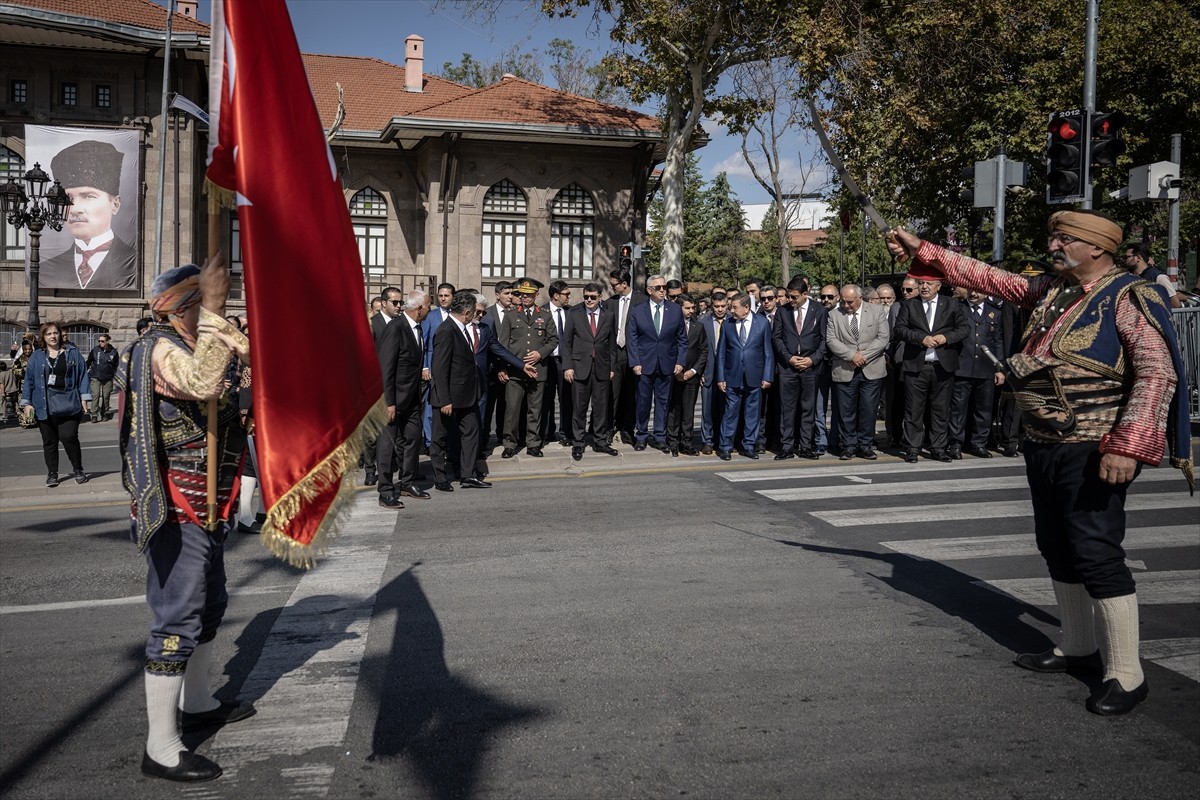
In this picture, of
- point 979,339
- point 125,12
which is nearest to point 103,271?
point 125,12

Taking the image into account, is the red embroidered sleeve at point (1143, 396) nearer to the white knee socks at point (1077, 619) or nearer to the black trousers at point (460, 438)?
the white knee socks at point (1077, 619)

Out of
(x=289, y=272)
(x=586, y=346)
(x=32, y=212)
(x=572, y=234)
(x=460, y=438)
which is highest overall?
(x=572, y=234)

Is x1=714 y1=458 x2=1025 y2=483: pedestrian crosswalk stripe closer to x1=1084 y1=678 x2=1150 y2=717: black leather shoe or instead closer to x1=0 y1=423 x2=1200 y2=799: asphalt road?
x1=0 y1=423 x2=1200 y2=799: asphalt road

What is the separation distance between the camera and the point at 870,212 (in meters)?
25.4

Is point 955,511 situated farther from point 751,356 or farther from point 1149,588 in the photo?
point 751,356

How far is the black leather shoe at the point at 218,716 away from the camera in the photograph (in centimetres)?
448

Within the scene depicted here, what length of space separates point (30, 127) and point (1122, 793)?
3389 cm

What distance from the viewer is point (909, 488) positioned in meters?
10.4

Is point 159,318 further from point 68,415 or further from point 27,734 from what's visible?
point 68,415

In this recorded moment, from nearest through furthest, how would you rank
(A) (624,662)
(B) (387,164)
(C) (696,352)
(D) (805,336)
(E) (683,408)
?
(A) (624,662)
(D) (805,336)
(C) (696,352)
(E) (683,408)
(B) (387,164)

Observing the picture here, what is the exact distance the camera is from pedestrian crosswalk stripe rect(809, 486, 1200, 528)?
8.78 m

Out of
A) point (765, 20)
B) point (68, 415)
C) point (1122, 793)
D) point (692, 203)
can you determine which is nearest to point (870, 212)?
point (765, 20)

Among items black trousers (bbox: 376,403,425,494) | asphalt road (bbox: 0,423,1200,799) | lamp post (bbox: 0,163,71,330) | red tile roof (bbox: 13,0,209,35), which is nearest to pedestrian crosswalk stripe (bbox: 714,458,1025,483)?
asphalt road (bbox: 0,423,1200,799)

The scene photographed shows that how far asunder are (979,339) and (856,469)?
2.47 m
